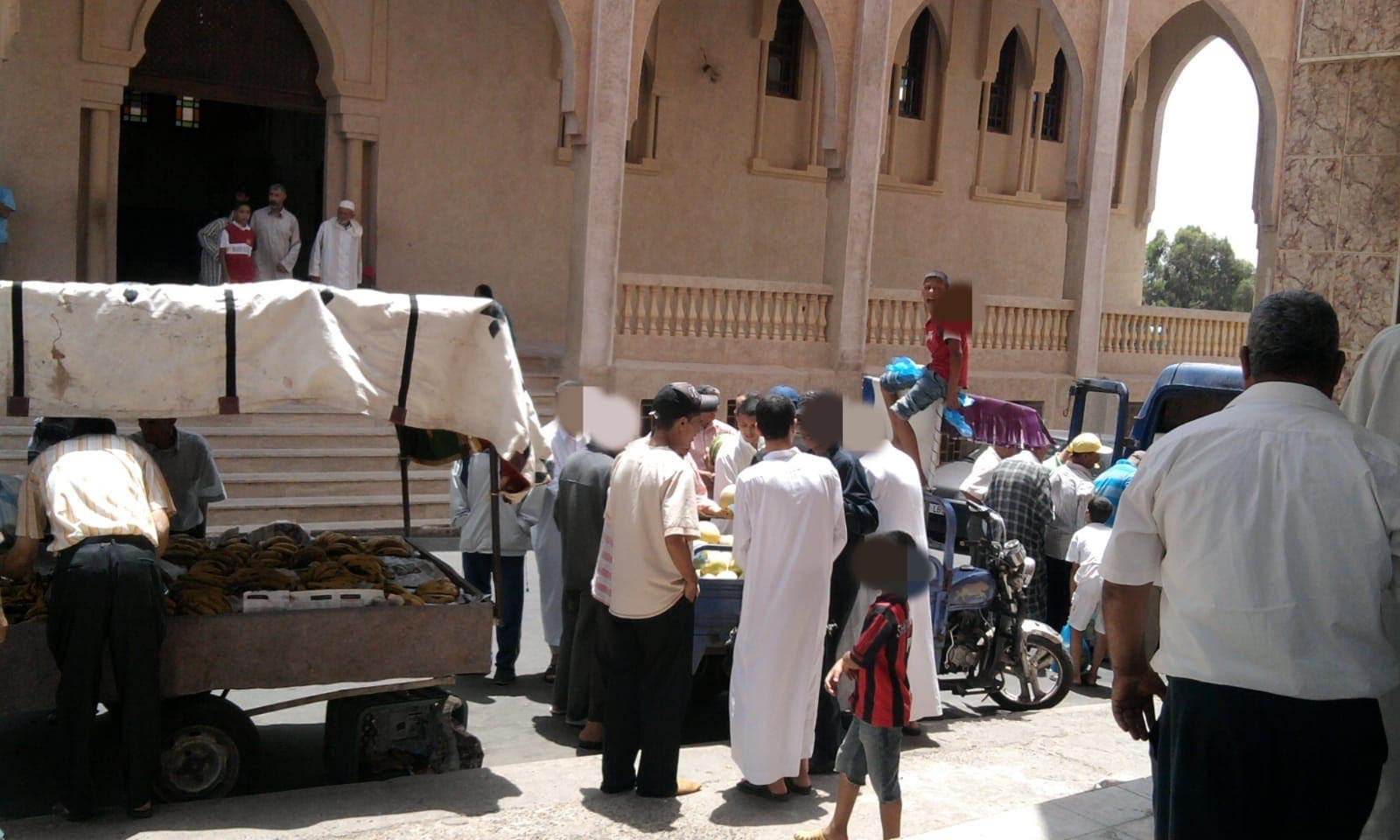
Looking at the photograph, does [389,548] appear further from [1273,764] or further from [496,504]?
[1273,764]

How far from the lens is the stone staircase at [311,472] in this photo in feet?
39.2

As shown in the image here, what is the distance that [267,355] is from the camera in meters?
5.52

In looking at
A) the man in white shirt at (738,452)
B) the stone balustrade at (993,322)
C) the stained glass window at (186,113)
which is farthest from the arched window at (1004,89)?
the man in white shirt at (738,452)

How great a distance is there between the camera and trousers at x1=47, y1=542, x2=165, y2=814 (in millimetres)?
5062

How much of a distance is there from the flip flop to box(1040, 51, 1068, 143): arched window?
60.2 feet

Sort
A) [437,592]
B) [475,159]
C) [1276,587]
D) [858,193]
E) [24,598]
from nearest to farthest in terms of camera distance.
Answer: [1276,587] → [24,598] → [437,592] → [858,193] → [475,159]


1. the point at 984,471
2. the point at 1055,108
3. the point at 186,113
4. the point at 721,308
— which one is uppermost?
the point at 1055,108

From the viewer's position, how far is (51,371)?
521cm

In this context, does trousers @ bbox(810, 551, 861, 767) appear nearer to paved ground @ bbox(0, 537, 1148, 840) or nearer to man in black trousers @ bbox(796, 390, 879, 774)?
man in black trousers @ bbox(796, 390, 879, 774)

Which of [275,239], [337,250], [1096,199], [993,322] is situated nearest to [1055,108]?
[1096,199]

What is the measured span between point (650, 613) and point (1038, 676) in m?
3.36

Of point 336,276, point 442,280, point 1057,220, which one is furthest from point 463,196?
point 1057,220

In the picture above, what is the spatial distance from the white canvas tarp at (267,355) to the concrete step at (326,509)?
649 centimetres

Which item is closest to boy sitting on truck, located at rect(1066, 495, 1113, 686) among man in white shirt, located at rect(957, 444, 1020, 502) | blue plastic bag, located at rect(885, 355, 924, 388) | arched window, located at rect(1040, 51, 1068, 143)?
man in white shirt, located at rect(957, 444, 1020, 502)
